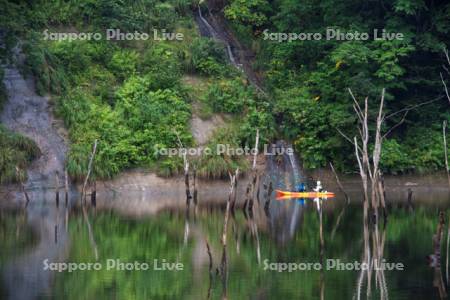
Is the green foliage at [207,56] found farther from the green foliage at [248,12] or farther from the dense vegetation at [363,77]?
the green foliage at [248,12]

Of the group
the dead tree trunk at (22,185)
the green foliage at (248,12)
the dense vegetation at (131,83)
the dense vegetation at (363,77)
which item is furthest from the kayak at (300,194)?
the green foliage at (248,12)

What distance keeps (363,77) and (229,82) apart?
7.50 m

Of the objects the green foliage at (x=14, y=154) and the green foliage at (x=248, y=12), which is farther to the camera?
the green foliage at (x=248, y=12)

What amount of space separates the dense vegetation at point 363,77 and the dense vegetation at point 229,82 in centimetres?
7

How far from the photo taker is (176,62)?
51469mm

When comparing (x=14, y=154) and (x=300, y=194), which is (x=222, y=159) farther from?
(x=14, y=154)

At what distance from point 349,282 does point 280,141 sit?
27.2 m

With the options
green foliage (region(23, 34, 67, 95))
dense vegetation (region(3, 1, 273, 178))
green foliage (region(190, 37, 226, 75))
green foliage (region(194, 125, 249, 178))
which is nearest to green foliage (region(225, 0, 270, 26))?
dense vegetation (region(3, 1, 273, 178))

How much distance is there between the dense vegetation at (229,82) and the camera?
46.6 metres

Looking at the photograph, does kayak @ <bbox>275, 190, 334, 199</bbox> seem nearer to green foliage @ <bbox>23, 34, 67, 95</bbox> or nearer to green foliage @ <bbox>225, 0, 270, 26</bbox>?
green foliage @ <bbox>23, 34, 67, 95</bbox>

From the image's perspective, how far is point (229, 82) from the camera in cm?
5081

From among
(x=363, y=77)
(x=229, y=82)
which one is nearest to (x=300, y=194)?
(x=363, y=77)

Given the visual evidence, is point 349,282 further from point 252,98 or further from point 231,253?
point 252,98

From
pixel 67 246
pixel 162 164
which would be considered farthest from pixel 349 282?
pixel 162 164
